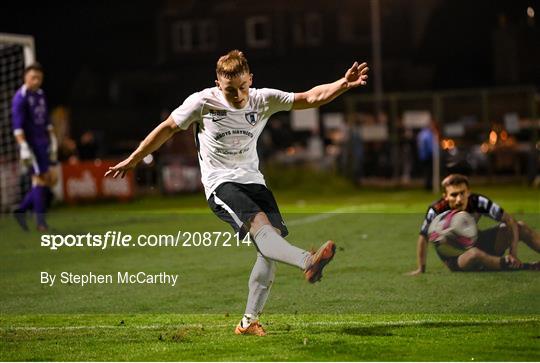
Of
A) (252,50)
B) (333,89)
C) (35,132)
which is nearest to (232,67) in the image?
(333,89)

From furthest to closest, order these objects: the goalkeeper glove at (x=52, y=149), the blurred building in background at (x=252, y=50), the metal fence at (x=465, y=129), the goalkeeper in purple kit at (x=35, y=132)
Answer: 1. the blurred building in background at (x=252, y=50)
2. the metal fence at (x=465, y=129)
3. the goalkeeper glove at (x=52, y=149)
4. the goalkeeper in purple kit at (x=35, y=132)

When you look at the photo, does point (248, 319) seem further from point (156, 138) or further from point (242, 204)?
point (156, 138)

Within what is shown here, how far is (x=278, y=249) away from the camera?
25.5 ft

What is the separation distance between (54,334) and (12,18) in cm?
5188

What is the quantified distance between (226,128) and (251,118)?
209mm

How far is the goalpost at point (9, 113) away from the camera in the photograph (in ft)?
66.2

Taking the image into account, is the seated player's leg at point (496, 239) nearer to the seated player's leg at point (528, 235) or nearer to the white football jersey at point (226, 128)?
the seated player's leg at point (528, 235)

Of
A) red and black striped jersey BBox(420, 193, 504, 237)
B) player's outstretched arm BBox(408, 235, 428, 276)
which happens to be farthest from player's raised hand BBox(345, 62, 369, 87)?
player's outstretched arm BBox(408, 235, 428, 276)

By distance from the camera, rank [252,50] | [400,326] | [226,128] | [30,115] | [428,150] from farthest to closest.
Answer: [252,50]
[428,150]
[30,115]
[400,326]
[226,128]

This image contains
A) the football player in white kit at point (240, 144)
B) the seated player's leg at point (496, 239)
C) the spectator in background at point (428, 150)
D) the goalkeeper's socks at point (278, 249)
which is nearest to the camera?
the goalkeeper's socks at point (278, 249)

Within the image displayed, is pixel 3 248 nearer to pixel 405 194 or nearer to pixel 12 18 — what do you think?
pixel 405 194

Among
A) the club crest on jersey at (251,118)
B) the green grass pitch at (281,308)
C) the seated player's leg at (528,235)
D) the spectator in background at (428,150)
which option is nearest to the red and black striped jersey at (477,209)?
the seated player's leg at (528,235)

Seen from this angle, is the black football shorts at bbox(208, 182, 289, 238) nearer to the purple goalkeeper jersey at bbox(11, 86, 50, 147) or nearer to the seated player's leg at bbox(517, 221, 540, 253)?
the seated player's leg at bbox(517, 221, 540, 253)

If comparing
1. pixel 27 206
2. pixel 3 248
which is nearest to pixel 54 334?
pixel 3 248
